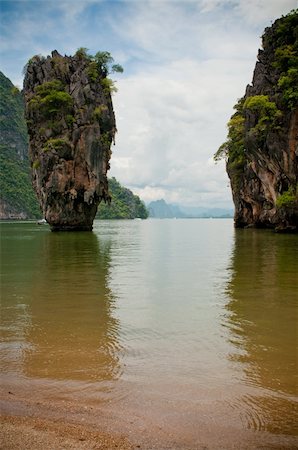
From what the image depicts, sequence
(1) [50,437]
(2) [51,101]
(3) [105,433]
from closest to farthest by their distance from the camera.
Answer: (1) [50,437], (3) [105,433], (2) [51,101]

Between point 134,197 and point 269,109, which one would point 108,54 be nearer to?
point 269,109

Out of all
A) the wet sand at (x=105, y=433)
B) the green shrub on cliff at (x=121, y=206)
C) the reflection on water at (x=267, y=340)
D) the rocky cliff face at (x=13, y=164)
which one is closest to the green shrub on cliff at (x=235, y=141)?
the reflection on water at (x=267, y=340)

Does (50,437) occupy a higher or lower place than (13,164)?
lower

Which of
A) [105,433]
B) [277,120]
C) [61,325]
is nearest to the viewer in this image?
[105,433]

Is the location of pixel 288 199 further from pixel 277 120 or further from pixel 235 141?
pixel 235 141

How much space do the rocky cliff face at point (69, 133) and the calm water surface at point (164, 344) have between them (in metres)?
28.2

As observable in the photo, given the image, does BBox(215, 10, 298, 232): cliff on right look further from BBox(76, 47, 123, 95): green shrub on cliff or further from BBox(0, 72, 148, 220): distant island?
BBox(0, 72, 148, 220): distant island

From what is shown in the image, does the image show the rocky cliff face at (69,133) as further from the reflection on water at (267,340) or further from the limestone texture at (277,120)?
the reflection on water at (267,340)

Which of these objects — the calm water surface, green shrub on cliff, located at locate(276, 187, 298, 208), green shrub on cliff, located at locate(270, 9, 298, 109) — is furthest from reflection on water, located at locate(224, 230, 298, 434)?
green shrub on cliff, located at locate(270, 9, 298, 109)

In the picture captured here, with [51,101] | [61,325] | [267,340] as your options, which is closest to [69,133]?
[51,101]

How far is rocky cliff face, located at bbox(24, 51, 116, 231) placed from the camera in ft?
134

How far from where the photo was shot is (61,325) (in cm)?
775

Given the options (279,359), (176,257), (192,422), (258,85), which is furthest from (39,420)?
(258,85)

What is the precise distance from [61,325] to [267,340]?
3.69 meters
